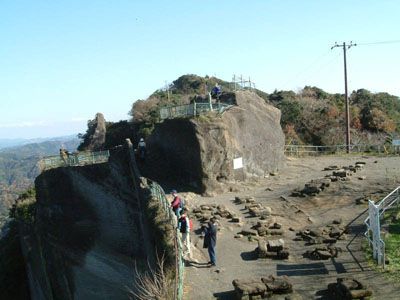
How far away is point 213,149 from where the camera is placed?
79.0 feet

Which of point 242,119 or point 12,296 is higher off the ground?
point 242,119

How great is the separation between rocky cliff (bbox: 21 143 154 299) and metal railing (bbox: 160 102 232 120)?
4.83 m

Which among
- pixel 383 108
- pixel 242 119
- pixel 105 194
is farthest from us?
pixel 383 108

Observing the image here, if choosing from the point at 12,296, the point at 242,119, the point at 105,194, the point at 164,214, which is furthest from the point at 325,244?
the point at 12,296

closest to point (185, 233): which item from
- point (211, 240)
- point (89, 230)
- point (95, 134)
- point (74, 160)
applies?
point (211, 240)

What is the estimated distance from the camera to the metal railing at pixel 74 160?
25016 millimetres

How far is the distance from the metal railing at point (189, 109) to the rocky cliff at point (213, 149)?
1.59ft

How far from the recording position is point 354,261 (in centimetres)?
1328

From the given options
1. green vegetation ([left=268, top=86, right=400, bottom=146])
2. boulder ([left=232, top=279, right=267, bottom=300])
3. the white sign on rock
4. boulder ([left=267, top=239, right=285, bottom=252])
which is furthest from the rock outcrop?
boulder ([left=232, top=279, right=267, bottom=300])

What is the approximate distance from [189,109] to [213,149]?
9.29ft

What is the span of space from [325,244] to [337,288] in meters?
4.39

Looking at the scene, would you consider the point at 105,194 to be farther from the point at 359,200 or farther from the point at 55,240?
the point at 359,200

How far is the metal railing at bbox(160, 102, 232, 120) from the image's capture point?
25.0m

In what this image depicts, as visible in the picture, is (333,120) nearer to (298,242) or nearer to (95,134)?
(95,134)
